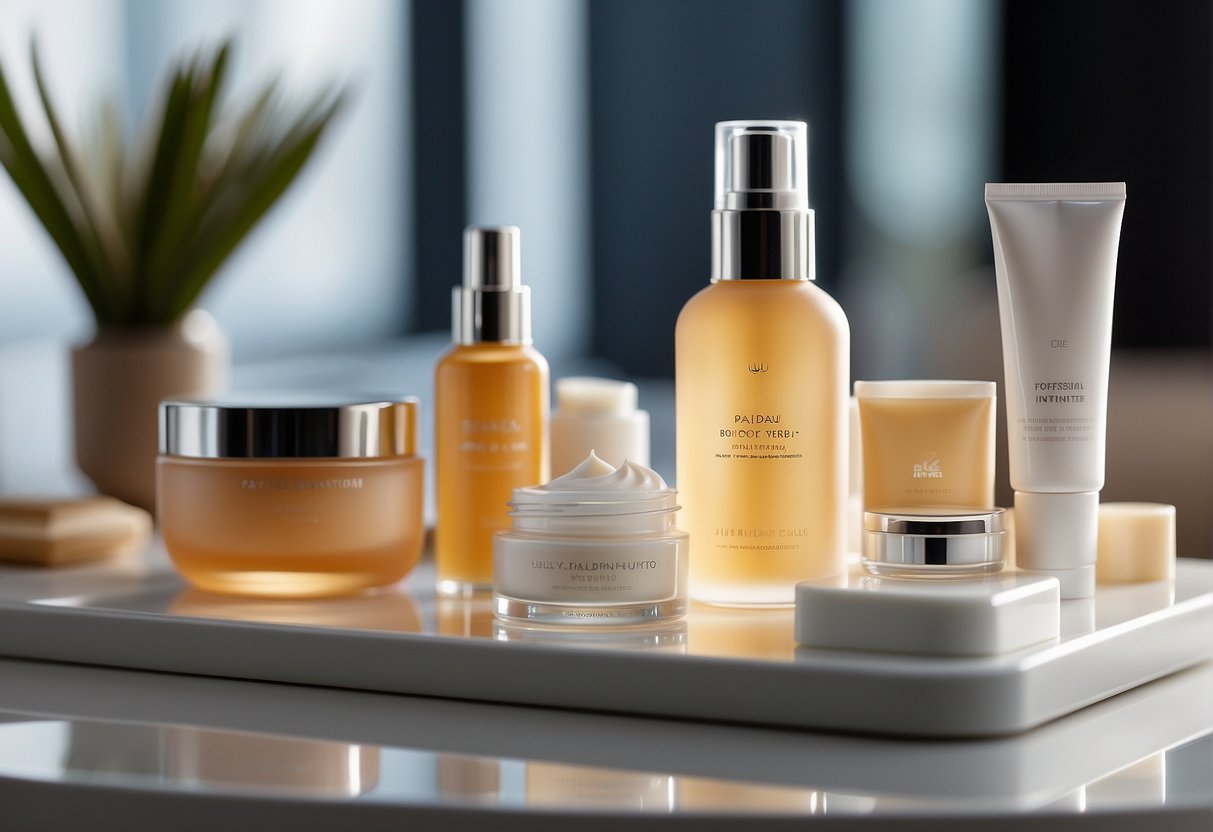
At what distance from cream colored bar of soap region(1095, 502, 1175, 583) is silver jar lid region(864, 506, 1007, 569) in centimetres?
15

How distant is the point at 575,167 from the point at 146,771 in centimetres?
262

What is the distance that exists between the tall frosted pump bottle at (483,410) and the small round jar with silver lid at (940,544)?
0.72ft

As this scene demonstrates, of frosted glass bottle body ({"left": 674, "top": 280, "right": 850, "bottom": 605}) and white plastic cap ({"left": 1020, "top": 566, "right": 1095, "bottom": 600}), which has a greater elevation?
frosted glass bottle body ({"left": 674, "top": 280, "right": 850, "bottom": 605})

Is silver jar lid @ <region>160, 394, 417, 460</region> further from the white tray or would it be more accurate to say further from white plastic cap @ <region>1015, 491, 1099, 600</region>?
white plastic cap @ <region>1015, 491, 1099, 600</region>

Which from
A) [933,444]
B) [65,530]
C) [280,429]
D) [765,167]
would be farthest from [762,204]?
[65,530]

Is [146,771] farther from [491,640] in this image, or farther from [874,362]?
[874,362]

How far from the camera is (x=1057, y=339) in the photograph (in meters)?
0.68

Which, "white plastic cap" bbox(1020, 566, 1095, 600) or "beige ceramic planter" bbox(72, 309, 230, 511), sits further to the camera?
"beige ceramic planter" bbox(72, 309, 230, 511)

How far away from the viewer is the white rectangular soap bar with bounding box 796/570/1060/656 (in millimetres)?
572

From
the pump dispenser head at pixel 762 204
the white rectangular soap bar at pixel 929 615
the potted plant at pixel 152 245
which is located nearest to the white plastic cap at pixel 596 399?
the pump dispenser head at pixel 762 204

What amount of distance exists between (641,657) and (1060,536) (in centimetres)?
23

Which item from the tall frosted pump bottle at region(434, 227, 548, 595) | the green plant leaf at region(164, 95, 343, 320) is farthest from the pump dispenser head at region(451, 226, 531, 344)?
the green plant leaf at region(164, 95, 343, 320)

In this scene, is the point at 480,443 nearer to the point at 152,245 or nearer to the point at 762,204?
the point at 762,204

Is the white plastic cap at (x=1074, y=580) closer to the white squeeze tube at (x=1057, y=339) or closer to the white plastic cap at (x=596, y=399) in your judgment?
the white squeeze tube at (x=1057, y=339)
